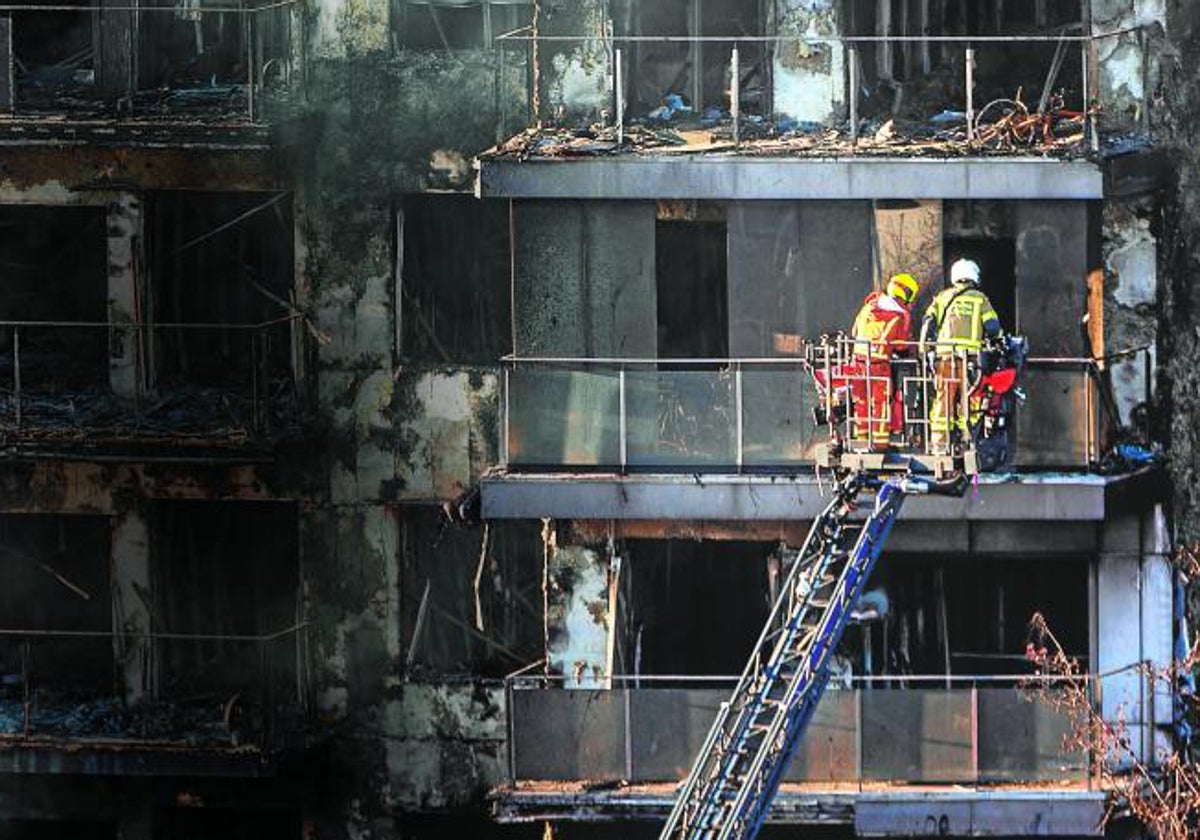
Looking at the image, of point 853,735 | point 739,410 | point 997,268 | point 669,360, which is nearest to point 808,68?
point 997,268

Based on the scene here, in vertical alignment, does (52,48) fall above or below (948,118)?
above

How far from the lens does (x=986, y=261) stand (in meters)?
32.0

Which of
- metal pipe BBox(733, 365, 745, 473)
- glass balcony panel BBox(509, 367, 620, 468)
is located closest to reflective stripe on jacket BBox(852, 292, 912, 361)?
metal pipe BBox(733, 365, 745, 473)

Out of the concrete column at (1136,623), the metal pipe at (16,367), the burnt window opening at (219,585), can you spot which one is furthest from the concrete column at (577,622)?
the metal pipe at (16,367)

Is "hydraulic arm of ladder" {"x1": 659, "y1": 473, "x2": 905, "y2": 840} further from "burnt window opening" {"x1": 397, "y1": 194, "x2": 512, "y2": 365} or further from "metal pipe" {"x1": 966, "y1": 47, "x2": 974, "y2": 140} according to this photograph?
"burnt window opening" {"x1": 397, "y1": 194, "x2": 512, "y2": 365}

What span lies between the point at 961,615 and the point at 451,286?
6192 millimetres

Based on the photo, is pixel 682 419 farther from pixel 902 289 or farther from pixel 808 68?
pixel 808 68

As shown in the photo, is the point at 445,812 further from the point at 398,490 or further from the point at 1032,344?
the point at 1032,344

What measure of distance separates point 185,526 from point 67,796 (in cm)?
306

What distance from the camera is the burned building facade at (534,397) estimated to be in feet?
102

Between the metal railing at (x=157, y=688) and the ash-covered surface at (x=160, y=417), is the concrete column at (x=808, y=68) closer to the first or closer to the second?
the ash-covered surface at (x=160, y=417)

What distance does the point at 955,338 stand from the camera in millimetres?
28453

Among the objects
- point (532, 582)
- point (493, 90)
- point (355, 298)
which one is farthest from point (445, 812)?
point (493, 90)

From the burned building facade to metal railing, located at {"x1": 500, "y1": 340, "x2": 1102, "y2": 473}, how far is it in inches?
1.6
